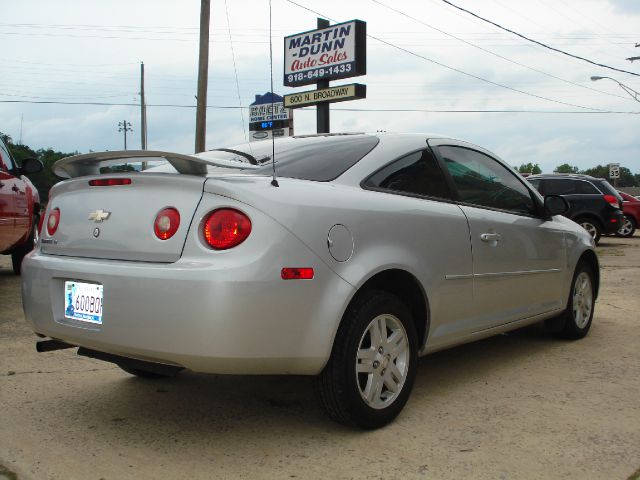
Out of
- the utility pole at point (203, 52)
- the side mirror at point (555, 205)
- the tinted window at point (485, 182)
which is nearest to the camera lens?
the tinted window at point (485, 182)

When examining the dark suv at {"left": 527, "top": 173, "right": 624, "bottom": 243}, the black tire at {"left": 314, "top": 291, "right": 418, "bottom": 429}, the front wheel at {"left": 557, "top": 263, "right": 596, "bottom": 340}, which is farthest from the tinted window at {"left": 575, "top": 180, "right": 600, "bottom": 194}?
the black tire at {"left": 314, "top": 291, "right": 418, "bottom": 429}

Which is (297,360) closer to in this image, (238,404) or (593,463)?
(238,404)

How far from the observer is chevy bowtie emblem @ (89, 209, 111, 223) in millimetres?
3088

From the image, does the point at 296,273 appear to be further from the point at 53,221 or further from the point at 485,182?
the point at 485,182

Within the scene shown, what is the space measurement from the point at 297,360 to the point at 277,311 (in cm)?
25

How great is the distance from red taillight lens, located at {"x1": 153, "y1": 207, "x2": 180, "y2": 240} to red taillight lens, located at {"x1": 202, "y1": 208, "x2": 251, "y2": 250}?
5.6 inches

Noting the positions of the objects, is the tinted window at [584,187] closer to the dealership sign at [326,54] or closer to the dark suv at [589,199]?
the dark suv at [589,199]

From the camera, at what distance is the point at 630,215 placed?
1708 centimetres

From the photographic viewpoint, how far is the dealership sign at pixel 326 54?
66.8 ft

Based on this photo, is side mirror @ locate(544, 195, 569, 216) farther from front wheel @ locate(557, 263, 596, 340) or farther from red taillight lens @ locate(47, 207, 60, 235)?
red taillight lens @ locate(47, 207, 60, 235)

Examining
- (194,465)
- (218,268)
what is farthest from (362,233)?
(194,465)

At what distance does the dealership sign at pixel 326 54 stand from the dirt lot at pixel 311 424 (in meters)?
16.8

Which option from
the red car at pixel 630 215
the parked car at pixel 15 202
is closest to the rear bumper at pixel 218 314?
the parked car at pixel 15 202

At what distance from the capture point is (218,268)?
2.69 metres
